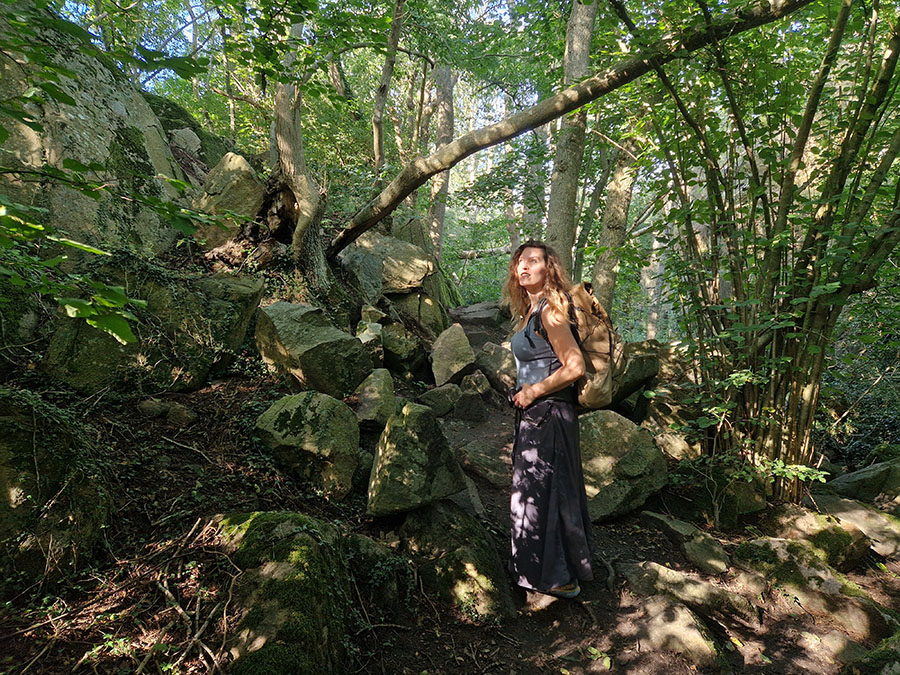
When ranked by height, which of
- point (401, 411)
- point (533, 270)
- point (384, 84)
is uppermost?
point (384, 84)

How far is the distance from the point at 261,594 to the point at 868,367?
24.7 feet

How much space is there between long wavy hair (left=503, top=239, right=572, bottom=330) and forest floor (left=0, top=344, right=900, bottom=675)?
6.43 feet

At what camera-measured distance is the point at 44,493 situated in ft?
6.89

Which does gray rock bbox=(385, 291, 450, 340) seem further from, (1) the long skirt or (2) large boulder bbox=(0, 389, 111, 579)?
(2) large boulder bbox=(0, 389, 111, 579)

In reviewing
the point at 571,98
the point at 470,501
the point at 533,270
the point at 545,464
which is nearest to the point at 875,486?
the point at 545,464

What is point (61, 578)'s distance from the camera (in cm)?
198

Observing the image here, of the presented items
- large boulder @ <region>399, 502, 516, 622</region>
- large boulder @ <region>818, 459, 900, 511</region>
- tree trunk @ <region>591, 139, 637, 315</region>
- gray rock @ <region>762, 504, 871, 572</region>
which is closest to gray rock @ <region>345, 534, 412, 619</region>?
large boulder @ <region>399, 502, 516, 622</region>

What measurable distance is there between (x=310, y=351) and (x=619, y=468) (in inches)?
131

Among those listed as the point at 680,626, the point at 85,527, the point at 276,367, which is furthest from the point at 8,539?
the point at 680,626

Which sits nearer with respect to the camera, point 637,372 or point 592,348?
point 592,348

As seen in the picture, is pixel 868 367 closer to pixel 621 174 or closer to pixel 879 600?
pixel 879 600

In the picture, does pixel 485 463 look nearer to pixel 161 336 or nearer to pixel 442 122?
pixel 161 336

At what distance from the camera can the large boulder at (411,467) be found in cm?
311

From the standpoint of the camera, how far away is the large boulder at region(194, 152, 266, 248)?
6.13 metres
